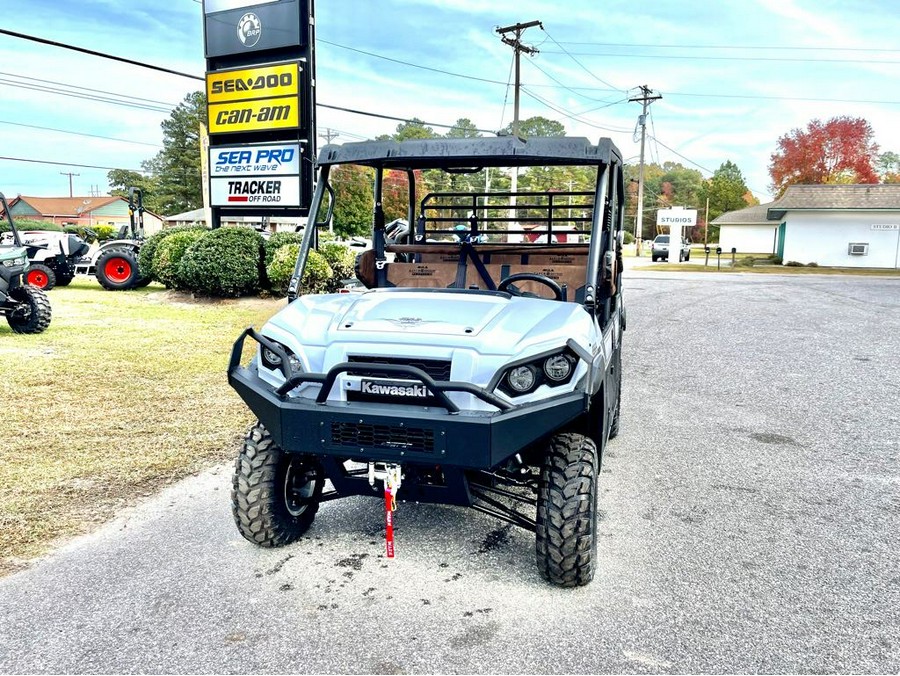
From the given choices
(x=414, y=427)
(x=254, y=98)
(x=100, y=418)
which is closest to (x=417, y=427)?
(x=414, y=427)

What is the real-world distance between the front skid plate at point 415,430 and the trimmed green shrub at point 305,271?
971cm

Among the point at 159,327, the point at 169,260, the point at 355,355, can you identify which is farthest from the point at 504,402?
the point at 169,260

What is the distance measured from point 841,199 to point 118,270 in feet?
105

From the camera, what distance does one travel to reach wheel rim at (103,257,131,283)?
16281 mm

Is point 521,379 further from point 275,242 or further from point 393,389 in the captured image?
point 275,242

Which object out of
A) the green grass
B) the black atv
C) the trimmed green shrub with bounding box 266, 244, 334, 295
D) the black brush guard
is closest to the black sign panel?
the trimmed green shrub with bounding box 266, 244, 334, 295

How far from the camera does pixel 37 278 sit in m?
15.9

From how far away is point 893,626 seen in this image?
118 inches

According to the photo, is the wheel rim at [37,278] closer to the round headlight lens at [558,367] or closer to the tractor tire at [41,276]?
the tractor tire at [41,276]

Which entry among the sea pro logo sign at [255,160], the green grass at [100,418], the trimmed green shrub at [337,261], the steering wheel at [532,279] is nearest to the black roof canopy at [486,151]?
the steering wheel at [532,279]

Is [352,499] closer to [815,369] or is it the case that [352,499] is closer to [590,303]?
[590,303]

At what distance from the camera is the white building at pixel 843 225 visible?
33.5 metres

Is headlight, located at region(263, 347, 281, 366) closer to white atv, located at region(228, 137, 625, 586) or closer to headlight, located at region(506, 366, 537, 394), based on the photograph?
white atv, located at region(228, 137, 625, 586)

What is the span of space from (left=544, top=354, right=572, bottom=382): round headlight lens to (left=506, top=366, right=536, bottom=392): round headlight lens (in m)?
0.08
